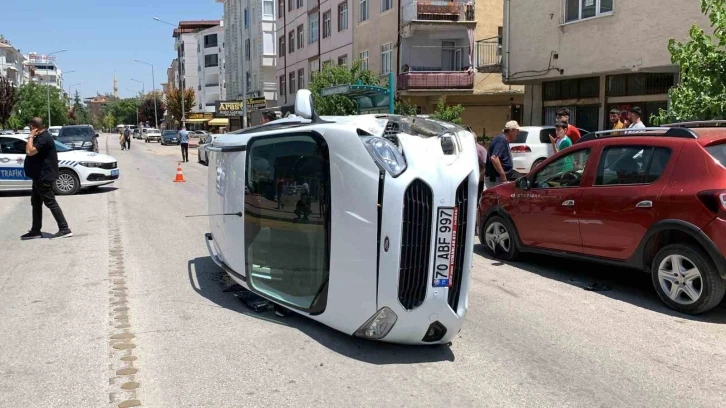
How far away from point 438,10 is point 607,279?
77.1 ft

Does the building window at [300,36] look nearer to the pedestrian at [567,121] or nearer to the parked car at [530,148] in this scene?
the parked car at [530,148]

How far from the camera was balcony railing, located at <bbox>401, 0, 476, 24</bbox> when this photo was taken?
2838 centimetres

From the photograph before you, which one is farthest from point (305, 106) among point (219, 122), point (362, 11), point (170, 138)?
point (219, 122)

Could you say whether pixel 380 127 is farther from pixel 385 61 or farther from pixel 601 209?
pixel 385 61

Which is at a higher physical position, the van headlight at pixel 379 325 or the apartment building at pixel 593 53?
the apartment building at pixel 593 53

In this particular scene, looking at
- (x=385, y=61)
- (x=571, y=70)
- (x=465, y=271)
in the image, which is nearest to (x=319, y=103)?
(x=385, y=61)

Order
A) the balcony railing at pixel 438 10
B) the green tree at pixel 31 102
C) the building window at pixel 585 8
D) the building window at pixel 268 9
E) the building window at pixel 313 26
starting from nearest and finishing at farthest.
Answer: the building window at pixel 585 8
the balcony railing at pixel 438 10
the building window at pixel 313 26
the building window at pixel 268 9
the green tree at pixel 31 102

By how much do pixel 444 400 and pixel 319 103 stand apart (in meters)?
24.5

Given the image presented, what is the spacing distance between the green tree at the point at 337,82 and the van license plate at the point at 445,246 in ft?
71.6

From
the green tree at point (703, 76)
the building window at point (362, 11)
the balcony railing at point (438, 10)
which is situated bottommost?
the green tree at point (703, 76)

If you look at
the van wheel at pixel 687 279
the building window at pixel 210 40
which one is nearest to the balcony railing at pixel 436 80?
the van wheel at pixel 687 279

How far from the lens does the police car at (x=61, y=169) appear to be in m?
15.2

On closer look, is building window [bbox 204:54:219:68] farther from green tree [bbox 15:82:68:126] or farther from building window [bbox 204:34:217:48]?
green tree [bbox 15:82:68:126]

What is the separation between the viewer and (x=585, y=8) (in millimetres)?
18906
